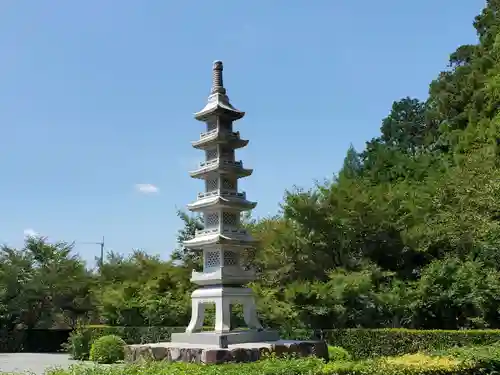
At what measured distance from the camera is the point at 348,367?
794 cm

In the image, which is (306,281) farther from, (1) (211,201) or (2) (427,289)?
(1) (211,201)

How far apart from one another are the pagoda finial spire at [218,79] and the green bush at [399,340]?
9.61m

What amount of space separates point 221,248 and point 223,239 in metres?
0.47

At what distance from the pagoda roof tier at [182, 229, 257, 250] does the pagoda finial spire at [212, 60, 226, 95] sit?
468cm

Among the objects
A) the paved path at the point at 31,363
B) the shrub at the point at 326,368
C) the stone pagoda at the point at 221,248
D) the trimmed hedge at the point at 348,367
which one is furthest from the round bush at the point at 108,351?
the shrub at the point at 326,368

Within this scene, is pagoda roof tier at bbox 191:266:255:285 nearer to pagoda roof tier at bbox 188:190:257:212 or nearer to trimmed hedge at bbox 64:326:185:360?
pagoda roof tier at bbox 188:190:257:212

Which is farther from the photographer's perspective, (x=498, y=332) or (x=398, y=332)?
(x=398, y=332)

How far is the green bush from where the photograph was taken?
55.8 feet

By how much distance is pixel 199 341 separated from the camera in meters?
16.2

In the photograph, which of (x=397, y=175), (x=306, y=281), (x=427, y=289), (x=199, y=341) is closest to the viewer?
(x=199, y=341)

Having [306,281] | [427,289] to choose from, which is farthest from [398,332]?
[306,281]

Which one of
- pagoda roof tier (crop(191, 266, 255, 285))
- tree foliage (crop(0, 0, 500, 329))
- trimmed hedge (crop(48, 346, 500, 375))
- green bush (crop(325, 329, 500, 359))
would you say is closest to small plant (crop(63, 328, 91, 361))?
tree foliage (crop(0, 0, 500, 329))

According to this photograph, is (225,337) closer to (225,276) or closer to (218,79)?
(225,276)

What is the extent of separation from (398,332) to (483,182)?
701 cm
